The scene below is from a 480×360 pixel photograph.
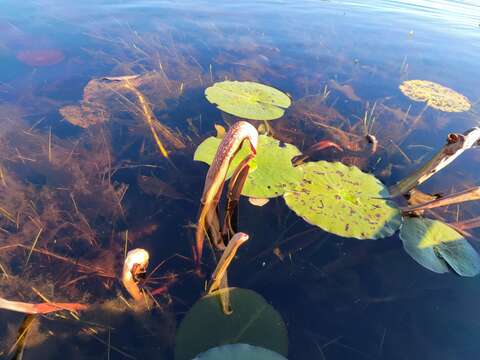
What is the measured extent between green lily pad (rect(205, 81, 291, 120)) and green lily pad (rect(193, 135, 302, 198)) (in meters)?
0.33

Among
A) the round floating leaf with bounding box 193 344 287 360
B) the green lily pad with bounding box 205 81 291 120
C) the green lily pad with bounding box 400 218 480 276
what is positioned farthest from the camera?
the green lily pad with bounding box 205 81 291 120

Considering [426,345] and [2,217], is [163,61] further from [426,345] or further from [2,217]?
[426,345]

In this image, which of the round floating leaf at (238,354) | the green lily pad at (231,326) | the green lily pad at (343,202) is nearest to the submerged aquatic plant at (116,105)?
the green lily pad at (343,202)

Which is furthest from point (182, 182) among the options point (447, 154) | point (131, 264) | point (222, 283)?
point (447, 154)

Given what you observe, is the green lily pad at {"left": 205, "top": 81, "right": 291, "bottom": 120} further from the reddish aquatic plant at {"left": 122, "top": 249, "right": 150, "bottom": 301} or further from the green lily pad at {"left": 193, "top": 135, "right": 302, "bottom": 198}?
the reddish aquatic plant at {"left": 122, "top": 249, "right": 150, "bottom": 301}

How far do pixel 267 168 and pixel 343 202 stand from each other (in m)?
0.60

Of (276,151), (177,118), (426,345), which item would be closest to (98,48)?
(177,118)

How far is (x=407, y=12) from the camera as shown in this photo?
25.1 ft

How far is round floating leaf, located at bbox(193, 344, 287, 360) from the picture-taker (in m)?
1.34

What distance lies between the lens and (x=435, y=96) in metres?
3.68

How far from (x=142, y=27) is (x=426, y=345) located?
5.70 meters

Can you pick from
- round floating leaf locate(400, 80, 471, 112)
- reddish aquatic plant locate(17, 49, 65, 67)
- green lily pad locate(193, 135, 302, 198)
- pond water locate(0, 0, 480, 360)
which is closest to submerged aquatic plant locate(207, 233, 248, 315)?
pond water locate(0, 0, 480, 360)

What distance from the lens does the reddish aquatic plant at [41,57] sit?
3.94 meters

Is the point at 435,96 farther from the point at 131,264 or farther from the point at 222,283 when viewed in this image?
the point at 131,264
